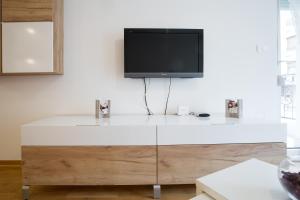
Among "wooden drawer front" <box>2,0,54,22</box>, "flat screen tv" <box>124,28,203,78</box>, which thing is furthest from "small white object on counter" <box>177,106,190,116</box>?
"wooden drawer front" <box>2,0,54,22</box>

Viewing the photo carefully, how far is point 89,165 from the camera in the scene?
1.80 meters

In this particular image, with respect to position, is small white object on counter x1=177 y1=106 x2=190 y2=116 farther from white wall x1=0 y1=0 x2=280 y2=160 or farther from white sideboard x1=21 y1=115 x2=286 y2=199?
white sideboard x1=21 y1=115 x2=286 y2=199

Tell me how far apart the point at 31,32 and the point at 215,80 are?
1988mm

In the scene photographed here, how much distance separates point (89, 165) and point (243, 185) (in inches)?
51.4

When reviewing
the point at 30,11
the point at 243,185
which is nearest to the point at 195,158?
the point at 243,185

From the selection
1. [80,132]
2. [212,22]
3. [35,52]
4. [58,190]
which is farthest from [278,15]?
[58,190]

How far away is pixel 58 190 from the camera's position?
6.66 ft

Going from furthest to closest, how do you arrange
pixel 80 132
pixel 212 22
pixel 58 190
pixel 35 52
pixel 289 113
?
1. pixel 289 113
2. pixel 212 22
3. pixel 35 52
4. pixel 58 190
5. pixel 80 132

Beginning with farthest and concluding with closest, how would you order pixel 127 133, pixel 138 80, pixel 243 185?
pixel 138 80, pixel 127 133, pixel 243 185

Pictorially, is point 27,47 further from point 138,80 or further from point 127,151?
point 127,151

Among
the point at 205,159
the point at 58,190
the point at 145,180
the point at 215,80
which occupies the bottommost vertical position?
the point at 58,190

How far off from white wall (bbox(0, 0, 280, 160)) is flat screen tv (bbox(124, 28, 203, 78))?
172 mm

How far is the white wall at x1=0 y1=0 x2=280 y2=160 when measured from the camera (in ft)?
7.98

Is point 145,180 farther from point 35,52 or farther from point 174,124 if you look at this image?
point 35,52
